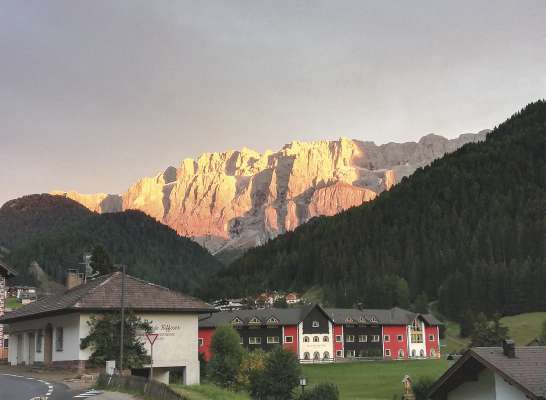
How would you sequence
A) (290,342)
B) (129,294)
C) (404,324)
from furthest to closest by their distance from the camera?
(404,324), (290,342), (129,294)

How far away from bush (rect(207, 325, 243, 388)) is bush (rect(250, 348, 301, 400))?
3.79 metres

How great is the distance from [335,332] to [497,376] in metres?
116

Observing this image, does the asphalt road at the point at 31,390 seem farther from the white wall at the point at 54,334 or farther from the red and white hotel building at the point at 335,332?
the red and white hotel building at the point at 335,332

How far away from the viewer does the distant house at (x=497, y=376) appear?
727 inches

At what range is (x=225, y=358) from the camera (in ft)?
229

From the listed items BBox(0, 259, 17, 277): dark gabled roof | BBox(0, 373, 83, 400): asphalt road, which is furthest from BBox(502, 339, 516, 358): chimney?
BBox(0, 259, 17, 277): dark gabled roof

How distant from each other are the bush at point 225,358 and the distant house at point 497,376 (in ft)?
141

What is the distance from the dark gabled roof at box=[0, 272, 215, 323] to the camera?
38.7 meters

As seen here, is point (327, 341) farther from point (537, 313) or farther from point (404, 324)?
point (537, 313)

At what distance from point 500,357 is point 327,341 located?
11424cm

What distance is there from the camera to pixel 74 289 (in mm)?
45625

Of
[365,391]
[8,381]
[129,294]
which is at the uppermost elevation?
[129,294]

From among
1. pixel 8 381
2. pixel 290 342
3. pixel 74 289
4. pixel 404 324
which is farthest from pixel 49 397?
pixel 404 324

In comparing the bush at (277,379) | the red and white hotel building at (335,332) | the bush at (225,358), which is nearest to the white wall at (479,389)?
the bush at (277,379)
